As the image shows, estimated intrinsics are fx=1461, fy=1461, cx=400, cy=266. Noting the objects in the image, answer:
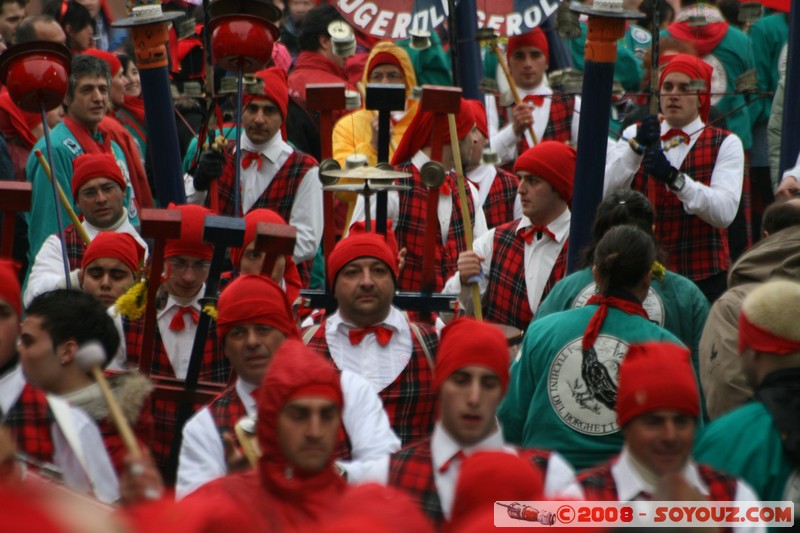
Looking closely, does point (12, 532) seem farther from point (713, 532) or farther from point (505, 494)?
point (713, 532)

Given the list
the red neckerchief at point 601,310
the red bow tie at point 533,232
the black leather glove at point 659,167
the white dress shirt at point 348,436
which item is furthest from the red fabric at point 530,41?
the white dress shirt at point 348,436

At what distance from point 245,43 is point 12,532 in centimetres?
532

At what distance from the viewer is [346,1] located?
8812 mm

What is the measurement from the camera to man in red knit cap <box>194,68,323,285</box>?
27.2ft

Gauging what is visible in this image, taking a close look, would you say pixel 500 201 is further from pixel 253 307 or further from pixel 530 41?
pixel 253 307

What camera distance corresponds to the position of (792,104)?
835cm

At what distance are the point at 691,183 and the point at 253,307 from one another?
3078mm

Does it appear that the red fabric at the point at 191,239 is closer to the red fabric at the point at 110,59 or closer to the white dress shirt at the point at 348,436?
the white dress shirt at the point at 348,436

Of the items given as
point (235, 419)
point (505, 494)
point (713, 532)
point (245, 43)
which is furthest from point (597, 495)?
point (245, 43)

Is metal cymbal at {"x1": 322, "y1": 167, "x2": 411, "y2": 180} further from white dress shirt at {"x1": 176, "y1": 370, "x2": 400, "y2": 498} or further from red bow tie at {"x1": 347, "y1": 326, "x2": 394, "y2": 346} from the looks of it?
white dress shirt at {"x1": 176, "y1": 370, "x2": 400, "y2": 498}

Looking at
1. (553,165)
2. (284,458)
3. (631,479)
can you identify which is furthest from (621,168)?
(284,458)

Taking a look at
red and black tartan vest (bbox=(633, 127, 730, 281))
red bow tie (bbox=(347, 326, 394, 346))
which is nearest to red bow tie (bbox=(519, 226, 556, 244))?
red and black tartan vest (bbox=(633, 127, 730, 281))

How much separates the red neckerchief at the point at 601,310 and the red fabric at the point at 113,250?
2490mm

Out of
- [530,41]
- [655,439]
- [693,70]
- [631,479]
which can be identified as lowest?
[631,479]
